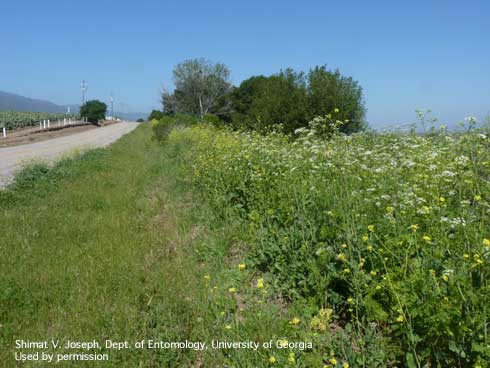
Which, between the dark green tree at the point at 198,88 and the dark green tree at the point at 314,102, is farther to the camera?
the dark green tree at the point at 198,88

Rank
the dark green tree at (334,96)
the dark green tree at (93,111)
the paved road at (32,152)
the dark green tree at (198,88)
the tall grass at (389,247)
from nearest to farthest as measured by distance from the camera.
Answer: the tall grass at (389,247) < the paved road at (32,152) < the dark green tree at (334,96) < the dark green tree at (198,88) < the dark green tree at (93,111)

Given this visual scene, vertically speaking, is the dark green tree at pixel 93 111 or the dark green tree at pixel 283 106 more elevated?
the dark green tree at pixel 93 111

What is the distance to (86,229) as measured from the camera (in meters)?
5.83

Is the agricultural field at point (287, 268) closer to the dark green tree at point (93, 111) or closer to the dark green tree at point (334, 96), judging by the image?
the dark green tree at point (334, 96)

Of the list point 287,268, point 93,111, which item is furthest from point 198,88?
point 287,268

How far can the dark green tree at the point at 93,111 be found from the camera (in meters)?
73.5

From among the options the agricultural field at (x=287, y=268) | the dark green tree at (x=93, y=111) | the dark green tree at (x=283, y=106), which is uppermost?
the dark green tree at (x=93, y=111)

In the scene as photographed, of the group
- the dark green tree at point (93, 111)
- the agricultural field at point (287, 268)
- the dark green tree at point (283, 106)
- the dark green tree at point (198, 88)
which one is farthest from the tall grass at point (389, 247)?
the dark green tree at point (93, 111)

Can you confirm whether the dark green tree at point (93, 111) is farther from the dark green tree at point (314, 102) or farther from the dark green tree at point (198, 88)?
the dark green tree at point (314, 102)

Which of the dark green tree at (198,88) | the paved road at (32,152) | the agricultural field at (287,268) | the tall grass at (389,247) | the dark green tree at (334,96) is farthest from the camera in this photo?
the dark green tree at (198,88)

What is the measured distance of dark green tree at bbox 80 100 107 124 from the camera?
7350 cm

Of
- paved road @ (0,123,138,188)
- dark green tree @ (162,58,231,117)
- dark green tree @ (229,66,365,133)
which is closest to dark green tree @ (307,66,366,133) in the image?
dark green tree @ (229,66,365,133)

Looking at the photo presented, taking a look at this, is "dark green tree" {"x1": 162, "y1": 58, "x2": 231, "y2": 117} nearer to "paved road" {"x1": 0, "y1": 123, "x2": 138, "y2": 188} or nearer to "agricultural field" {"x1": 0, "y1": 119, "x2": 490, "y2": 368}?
"paved road" {"x1": 0, "y1": 123, "x2": 138, "y2": 188}

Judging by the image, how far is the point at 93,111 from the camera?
241 ft
